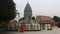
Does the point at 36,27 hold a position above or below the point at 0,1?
below

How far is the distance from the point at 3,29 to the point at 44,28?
273 inches

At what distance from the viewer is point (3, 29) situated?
28328 mm

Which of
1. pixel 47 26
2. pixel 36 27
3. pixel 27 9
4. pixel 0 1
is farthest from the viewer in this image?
pixel 27 9

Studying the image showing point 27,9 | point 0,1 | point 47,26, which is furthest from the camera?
point 27,9

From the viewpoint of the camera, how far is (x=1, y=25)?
28531mm

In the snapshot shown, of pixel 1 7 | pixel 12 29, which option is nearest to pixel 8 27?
pixel 12 29

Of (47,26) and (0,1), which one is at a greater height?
(0,1)

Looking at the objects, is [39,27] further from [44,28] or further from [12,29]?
[12,29]

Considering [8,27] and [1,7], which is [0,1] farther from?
[8,27]

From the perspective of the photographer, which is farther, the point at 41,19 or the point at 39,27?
the point at 41,19

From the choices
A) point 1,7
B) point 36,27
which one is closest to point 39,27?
point 36,27

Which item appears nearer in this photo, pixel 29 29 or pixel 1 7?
pixel 1 7

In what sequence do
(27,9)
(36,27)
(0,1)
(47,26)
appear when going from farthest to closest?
(27,9) < (47,26) < (36,27) < (0,1)

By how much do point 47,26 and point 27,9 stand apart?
19789 mm
